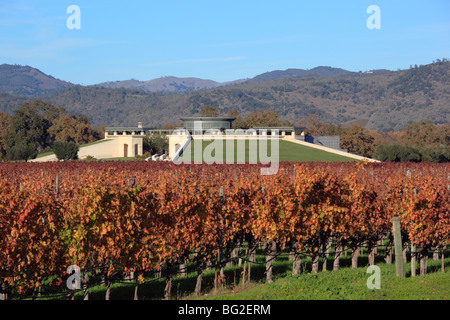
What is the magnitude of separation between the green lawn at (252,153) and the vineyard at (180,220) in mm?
48402

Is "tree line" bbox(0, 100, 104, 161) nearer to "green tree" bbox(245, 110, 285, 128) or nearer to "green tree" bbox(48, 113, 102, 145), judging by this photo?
"green tree" bbox(48, 113, 102, 145)

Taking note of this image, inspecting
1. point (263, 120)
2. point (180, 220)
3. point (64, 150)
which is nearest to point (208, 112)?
point (263, 120)

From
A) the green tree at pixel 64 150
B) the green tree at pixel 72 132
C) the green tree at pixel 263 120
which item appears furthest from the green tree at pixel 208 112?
the green tree at pixel 64 150

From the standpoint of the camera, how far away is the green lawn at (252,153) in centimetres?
7050

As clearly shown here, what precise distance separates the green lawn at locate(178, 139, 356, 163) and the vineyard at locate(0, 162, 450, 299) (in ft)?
159

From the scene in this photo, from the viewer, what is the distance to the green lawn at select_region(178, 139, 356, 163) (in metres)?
70.5

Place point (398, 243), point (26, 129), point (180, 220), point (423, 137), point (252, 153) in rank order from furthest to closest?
1. point (26, 129)
2. point (423, 137)
3. point (252, 153)
4. point (180, 220)
5. point (398, 243)

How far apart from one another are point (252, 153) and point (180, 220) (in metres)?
57.9

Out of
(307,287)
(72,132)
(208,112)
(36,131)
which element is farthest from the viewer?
(208,112)

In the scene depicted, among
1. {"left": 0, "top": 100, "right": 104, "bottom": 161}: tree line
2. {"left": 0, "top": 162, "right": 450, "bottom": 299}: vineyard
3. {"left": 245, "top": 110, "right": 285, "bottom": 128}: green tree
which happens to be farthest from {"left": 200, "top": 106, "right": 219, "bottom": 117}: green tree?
{"left": 0, "top": 162, "right": 450, "bottom": 299}: vineyard

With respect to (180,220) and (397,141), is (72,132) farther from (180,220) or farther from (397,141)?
(180,220)

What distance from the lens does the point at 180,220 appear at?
15.3 metres
